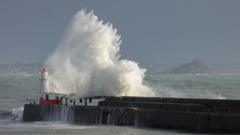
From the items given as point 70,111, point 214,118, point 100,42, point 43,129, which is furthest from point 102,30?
point 214,118

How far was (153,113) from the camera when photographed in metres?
35.5

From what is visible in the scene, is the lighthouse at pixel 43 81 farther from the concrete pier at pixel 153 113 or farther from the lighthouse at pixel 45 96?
the concrete pier at pixel 153 113

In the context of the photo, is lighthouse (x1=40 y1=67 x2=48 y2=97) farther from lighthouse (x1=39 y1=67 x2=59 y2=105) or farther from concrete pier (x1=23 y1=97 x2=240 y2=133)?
concrete pier (x1=23 y1=97 x2=240 y2=133)

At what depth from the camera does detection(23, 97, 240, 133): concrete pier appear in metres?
33.1

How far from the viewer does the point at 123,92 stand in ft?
148

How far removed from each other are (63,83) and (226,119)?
17581mm

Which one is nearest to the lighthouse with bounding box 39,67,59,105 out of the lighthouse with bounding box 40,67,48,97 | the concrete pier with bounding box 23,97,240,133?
the lighthouse with bounding box 40,67,48,97

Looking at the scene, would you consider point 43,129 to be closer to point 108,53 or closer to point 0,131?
point 0,131

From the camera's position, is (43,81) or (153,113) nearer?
(153,113)

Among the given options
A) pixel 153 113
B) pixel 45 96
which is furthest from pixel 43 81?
pixel 153 113

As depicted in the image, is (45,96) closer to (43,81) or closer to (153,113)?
(43,81)

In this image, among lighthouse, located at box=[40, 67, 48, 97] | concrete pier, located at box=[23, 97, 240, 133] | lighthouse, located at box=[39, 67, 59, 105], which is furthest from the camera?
lighthouse, located at box=[40, 67, 48, 97]

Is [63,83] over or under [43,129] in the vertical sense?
over

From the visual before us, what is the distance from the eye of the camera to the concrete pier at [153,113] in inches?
1304
